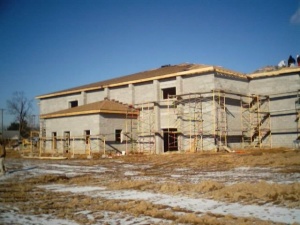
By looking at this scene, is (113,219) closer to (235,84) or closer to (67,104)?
(235,84)

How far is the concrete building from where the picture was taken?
25.5 metres

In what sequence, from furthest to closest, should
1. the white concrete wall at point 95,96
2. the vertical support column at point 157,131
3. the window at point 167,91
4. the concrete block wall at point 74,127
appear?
the white concrete wall at point 95,96, the window at point 167,91, the concrete block wall at point 74,127, the vertical support column at point 157,131

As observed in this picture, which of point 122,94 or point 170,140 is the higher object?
point 122,94

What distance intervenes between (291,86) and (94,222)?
77.6ft

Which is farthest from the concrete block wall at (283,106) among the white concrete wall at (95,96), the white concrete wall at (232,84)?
the white concrete wall at (95,96)

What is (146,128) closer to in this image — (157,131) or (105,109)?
(157,131)

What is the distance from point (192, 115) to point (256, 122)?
6.05 m

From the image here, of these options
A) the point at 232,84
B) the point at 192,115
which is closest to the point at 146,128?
the point at 192,115

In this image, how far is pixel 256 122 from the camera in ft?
90.9

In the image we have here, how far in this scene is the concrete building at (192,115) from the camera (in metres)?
25.5

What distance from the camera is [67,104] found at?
38.8 m

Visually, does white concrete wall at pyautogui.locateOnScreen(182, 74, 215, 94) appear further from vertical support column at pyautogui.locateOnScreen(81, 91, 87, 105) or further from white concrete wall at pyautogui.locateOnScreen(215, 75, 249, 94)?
Answer: vertical support column at pyautogui.locateOnScreen(81, 91, 87, 105)

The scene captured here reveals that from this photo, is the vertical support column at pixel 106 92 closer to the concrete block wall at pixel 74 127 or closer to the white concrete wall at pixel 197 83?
the concrete block wall at pixel 74 127

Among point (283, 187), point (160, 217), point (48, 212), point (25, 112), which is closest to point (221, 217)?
point (160, 217)
